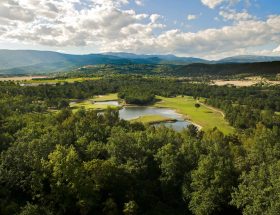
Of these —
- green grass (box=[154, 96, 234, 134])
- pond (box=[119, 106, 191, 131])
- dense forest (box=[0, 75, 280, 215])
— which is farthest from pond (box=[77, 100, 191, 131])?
dense forest (box=[0, 75, 280, 215])

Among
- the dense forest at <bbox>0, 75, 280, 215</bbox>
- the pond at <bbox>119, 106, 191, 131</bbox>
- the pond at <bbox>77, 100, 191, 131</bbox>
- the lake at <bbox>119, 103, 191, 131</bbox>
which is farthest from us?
the pond at <bbox>119, 106, 191, 131</bbox>

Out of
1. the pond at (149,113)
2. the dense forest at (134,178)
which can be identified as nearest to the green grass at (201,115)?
the pond at (149,113)

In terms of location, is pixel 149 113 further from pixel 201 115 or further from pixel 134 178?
pixel 134 178

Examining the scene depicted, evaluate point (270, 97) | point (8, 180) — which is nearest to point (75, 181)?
point (8, 180)

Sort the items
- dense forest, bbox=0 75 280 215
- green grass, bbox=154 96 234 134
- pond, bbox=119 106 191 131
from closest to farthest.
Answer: dense forest, bbox=0 75 280 215, green grass, bbox=154 96 234 134, pond, bbox=119 106 191 131

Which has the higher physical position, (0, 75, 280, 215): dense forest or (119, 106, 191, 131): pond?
(0, 75, 280, 215): dense forest

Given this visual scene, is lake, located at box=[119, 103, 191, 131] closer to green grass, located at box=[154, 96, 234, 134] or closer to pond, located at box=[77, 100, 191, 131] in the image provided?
pond, located at box=[77, 100, 191, 131]

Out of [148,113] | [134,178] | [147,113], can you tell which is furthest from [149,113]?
[134,178]

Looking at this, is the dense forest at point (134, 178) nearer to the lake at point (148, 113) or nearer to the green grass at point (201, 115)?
the green grass at point (201, 115)
